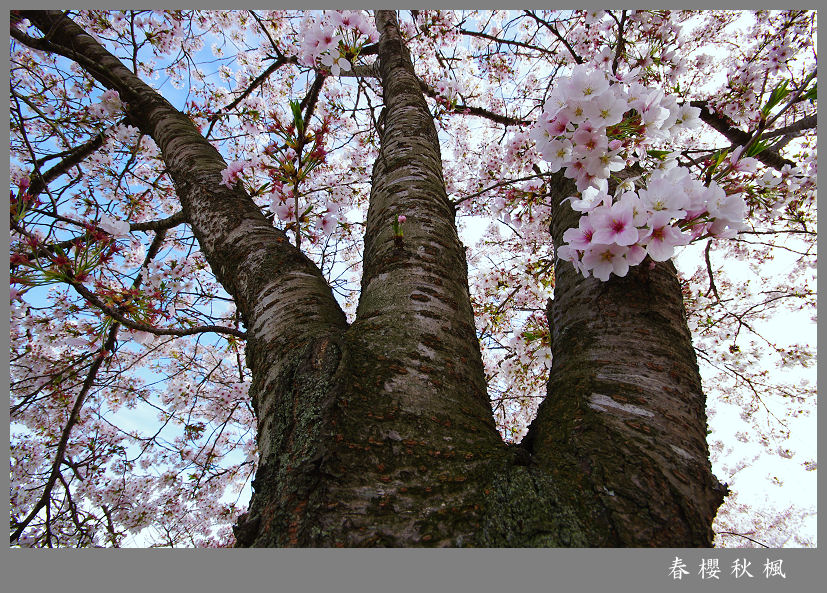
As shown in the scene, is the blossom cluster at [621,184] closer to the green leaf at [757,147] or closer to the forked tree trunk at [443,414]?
the green leaf at [757,147]

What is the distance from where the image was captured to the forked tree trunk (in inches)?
26.8

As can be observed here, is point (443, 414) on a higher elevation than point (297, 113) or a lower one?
lower

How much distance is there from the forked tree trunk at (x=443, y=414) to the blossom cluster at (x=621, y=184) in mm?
196

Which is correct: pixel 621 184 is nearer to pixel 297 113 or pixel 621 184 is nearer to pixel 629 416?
pixel 629 416

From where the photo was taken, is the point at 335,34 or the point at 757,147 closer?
the point at 757,147

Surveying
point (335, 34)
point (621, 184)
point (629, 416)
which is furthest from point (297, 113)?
point (629, 416)

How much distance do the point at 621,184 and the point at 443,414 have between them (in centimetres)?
78

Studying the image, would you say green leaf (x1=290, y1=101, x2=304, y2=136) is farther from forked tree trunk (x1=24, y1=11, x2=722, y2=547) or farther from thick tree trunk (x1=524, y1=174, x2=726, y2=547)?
thick tree trunk (x1=524, y1=174, x2=726, y2=547)

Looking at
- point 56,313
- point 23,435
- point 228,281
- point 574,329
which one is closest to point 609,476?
point 574,329

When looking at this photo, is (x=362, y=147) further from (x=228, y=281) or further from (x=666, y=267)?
(x=666, y=267)

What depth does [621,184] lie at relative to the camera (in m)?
1.03

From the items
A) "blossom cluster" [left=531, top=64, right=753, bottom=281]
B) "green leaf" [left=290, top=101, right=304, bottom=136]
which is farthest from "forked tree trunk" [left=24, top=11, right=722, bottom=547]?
"green leaf" [left=290, top=101, right=304, bottom=136]

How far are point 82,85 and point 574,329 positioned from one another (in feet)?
15.8

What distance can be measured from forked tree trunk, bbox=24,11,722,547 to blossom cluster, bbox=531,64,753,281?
20cm
